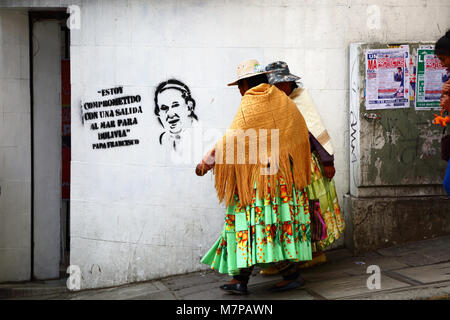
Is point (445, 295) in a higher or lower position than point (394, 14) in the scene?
lower

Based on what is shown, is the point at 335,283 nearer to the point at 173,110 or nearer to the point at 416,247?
the point at 416,247

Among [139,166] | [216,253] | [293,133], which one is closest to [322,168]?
[293,133]

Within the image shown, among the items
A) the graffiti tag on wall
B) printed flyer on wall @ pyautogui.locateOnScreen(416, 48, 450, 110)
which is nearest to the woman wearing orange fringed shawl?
the graffiti tag on wall

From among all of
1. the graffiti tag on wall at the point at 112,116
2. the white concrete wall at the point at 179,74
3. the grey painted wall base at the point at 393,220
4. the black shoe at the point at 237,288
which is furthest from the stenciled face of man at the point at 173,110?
the grey painted wall base at the point at 393,220

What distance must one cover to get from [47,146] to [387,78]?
149 inches

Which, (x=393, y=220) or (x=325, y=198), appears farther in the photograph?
(x=393, y=220)

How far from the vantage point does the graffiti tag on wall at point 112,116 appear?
558 centimetres

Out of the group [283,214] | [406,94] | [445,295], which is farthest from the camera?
[406,94]

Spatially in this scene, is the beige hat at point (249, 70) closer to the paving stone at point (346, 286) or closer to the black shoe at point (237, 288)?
the black shoe at point (237, 288)

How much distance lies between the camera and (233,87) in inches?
Result: 217

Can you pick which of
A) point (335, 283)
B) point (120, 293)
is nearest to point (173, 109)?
point (120, 293)

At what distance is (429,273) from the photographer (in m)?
4.57

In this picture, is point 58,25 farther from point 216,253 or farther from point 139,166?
point 216,253

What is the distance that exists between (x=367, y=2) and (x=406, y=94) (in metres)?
1.03
